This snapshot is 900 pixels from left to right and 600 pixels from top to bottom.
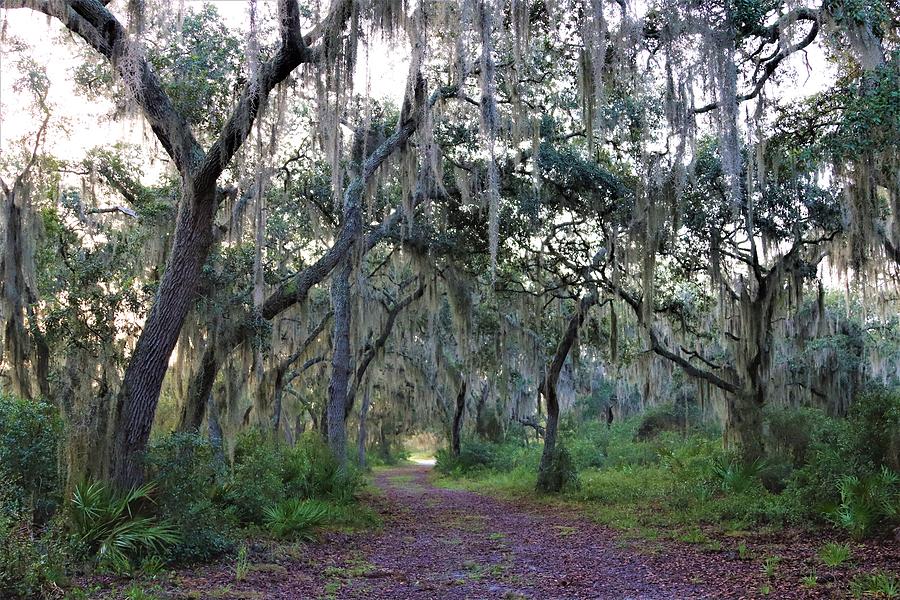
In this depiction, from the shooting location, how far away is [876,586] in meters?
4.82

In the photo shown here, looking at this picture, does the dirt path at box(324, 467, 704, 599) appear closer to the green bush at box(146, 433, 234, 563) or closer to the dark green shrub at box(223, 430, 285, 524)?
the dark green shrub at box(223, 430, 285, 524)

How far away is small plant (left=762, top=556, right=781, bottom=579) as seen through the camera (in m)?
5.75

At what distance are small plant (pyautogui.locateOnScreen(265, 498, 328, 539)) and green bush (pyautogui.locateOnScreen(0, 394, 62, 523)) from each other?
2368 mm

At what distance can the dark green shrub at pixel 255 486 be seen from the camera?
26.8 ft

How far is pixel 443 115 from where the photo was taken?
11.1m

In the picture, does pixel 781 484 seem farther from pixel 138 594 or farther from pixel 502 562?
pixel 138 594

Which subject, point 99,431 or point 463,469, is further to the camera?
point 463,469

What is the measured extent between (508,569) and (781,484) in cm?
523

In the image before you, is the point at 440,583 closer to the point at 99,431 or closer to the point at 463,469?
the point at 99,431

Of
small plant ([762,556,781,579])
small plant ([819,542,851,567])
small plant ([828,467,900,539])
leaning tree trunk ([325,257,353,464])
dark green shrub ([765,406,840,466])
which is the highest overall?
leaning tree trunk ([325,257,353,464])

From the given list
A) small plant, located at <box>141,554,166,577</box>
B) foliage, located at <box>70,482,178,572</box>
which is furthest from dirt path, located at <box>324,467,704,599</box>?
foliage, located at <box>70,482,178,572</box>

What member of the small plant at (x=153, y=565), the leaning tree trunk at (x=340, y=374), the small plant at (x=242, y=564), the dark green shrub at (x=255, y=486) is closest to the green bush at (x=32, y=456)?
the small plant at (x=153, y=565)

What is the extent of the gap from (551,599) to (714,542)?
9.85ft

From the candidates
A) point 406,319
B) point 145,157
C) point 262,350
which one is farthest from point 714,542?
point 406,319
